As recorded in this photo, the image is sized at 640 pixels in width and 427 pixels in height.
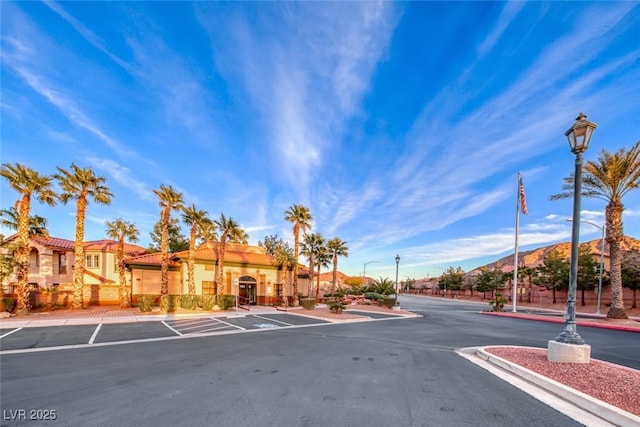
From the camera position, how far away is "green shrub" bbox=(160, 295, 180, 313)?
22188 millimetres

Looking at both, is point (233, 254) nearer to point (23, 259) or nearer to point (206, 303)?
point (206, 303)

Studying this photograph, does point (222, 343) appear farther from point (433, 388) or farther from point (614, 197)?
point (614, 197)

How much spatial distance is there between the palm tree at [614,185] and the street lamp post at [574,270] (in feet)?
55.5

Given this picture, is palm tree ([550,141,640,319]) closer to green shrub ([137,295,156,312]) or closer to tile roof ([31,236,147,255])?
green shrub ([137,295,156,312])

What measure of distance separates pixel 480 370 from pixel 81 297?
27.1 metres

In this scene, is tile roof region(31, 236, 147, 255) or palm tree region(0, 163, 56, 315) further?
tile roof region(31, 236, 147, 255)

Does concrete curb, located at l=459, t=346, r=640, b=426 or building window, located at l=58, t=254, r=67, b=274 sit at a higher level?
concrete curb, located at l=459, t=346, r=640, b=426

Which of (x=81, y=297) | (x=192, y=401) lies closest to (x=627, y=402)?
(x=192, y=401)

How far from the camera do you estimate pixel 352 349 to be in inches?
410

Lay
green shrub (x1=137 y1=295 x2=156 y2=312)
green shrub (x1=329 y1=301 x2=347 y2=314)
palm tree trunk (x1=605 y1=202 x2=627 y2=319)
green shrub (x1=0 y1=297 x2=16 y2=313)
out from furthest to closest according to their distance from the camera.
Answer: green shrub (x1=329 y1=301 x2=347 y2=314) < green shrub (x1=137 y1=295 x2=156 y2=312) < palm tree trunk (x1=605 y1=202 x2=627 y2=319) < green shrub (x1=0 y1=297 x2=16 y2=313)

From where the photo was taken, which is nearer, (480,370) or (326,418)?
(326,418)

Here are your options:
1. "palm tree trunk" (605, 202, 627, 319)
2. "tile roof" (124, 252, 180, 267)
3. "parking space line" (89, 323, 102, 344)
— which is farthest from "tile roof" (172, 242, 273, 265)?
"palm tree trunk" (605, 202, 627, 319)

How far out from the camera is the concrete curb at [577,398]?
4.52 meters

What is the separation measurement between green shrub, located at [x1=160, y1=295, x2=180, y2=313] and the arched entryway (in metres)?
7.51
